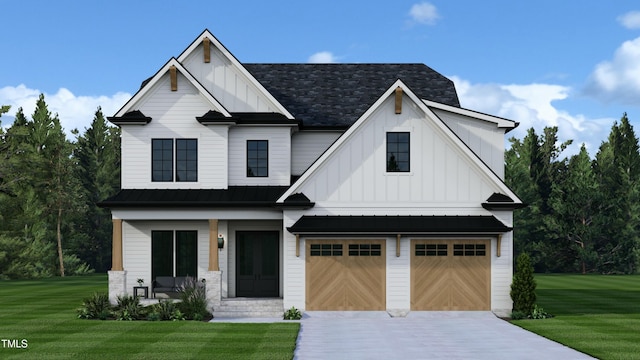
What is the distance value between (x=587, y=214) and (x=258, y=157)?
41.6m

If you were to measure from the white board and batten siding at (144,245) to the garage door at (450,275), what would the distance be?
313 inches

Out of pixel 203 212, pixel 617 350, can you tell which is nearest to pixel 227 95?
pixel 203 212

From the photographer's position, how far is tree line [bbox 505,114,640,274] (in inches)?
2400

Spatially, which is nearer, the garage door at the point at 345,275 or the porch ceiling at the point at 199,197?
the garage door at the point at 345,275

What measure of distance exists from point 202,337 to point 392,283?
8.54m

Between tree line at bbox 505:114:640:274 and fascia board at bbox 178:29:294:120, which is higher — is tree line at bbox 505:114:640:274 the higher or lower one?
the lower one

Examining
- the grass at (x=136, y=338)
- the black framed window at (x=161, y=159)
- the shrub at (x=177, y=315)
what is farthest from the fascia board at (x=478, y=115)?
the shrub at (x=177, y=315)

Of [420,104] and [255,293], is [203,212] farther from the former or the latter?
[420,104]

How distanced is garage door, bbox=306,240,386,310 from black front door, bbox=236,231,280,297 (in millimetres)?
3372

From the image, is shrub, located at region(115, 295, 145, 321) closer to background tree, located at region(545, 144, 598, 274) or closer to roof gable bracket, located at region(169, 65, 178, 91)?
roof gable bracket, located at region(169, 65, 178, 91)

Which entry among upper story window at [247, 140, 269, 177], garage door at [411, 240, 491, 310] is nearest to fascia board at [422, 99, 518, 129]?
garage door at [411, 240, 491, 310]

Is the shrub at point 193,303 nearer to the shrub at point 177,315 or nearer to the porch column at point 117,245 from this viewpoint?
the shrub at point 177,315

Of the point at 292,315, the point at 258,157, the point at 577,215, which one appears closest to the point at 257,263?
the point at 258,157

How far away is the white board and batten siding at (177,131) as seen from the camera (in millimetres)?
28641
